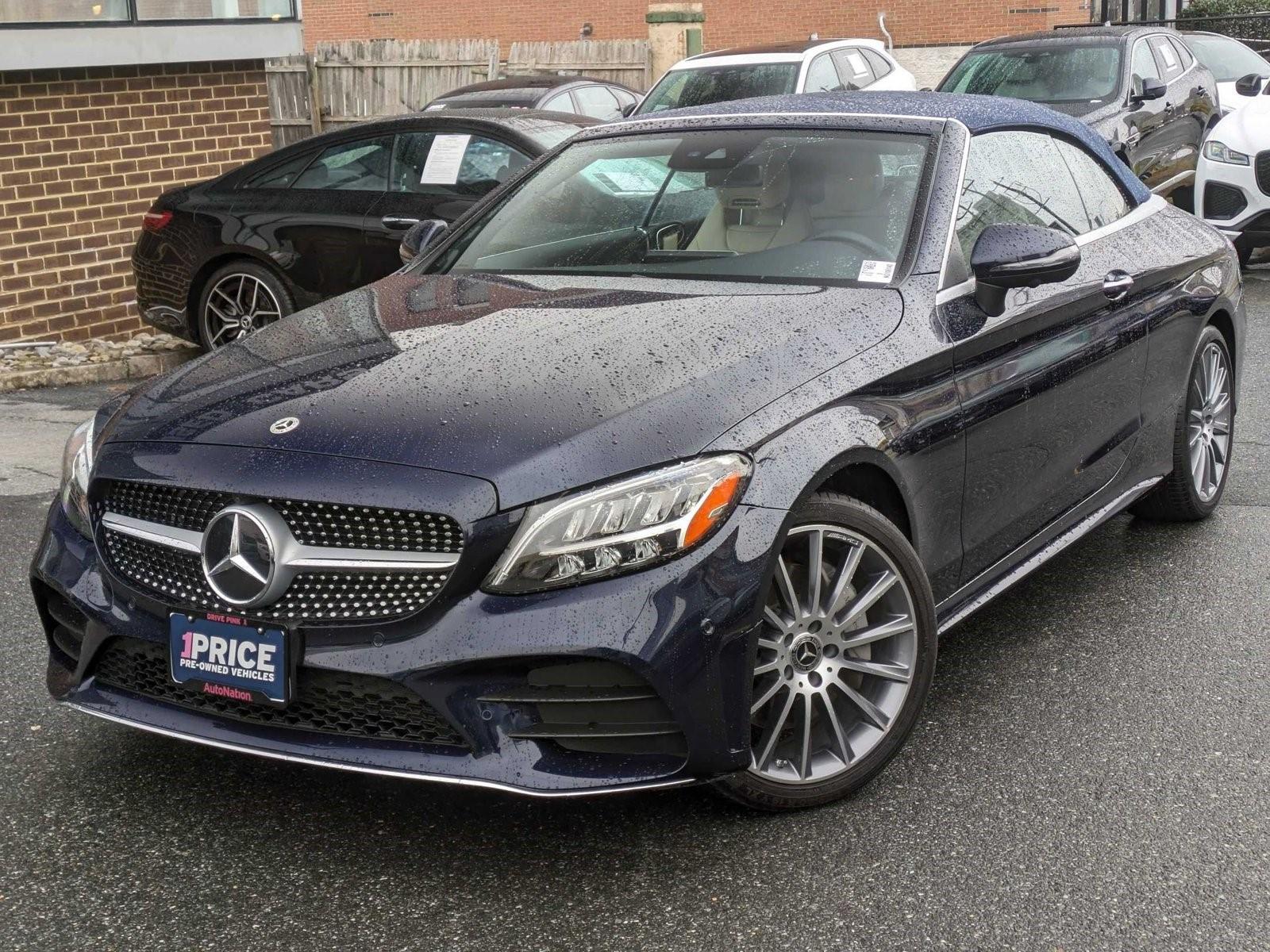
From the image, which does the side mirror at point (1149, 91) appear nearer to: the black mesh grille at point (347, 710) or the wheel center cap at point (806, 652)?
the wheel center cap at point (806, 652)

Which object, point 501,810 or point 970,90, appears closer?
point 501,810

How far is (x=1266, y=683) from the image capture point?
4312 mm

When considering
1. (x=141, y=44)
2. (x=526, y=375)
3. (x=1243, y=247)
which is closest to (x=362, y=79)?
(x=141, y=44)

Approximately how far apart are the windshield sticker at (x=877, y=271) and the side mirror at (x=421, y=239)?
5.17ft

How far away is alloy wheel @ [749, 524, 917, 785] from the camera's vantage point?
343cm

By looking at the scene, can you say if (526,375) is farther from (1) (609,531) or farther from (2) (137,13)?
(2) (137,13)

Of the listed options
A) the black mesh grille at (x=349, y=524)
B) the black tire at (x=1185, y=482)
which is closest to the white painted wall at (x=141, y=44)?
the black tire at (x=1185, y=482)

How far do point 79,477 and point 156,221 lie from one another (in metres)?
6.05

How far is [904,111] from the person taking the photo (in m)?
4.66

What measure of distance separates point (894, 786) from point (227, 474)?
1.66 metres

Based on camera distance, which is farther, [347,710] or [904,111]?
[904,111]

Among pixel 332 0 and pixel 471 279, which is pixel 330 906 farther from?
pixel 332 0

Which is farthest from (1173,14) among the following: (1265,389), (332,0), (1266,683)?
(1266,683)

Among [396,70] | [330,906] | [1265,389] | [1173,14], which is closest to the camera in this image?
[330,906]
